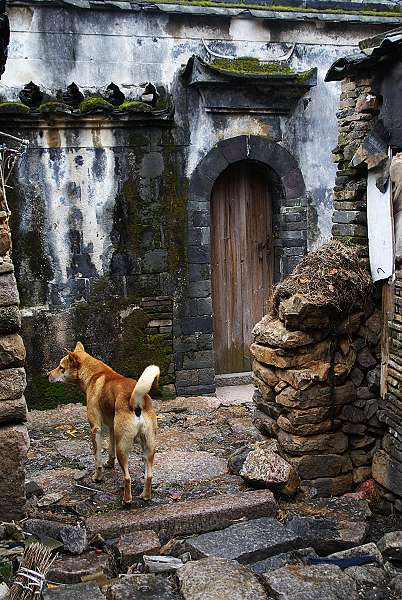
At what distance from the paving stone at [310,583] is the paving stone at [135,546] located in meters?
0.90

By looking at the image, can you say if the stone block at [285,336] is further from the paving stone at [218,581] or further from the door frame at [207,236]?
the door frame at [207,236]

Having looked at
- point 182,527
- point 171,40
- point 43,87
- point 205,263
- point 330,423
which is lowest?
point 182,527

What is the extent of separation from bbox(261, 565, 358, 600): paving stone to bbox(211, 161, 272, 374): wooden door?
591 centimetres

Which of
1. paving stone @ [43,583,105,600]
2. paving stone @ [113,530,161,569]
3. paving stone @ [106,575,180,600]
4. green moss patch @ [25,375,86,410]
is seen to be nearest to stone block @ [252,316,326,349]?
paving stone @ [113,530,161,569]

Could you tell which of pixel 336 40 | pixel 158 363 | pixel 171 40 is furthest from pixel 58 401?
pixel 336 40

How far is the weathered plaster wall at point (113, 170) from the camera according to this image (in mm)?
9086

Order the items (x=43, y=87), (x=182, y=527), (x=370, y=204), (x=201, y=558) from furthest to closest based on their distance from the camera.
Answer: (x=43, y=87), (x=370, y=204), (x=182, y=527), (x=201, y=558)

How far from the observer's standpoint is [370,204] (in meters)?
6.43

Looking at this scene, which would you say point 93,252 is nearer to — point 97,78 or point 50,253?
point 50,253

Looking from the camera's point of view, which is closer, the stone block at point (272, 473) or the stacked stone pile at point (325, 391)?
the stone block at point (272, 473)

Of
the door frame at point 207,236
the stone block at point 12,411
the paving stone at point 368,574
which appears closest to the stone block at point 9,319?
the stone block at point 12,411

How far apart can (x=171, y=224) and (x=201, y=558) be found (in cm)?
547

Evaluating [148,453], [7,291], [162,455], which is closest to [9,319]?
[7,291]

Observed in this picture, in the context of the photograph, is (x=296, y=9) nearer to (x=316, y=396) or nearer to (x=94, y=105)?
(x=94, y=105)
